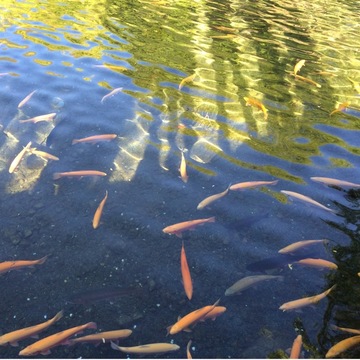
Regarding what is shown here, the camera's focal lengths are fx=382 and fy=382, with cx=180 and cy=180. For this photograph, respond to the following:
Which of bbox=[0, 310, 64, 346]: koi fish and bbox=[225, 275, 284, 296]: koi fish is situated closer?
bbox=[0, 310, 64, 346]: koi fish

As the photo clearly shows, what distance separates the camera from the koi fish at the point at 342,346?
116 inches

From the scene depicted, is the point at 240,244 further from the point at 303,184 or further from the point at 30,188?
the point at 30,188

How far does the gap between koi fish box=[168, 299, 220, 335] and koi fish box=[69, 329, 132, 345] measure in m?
0.38

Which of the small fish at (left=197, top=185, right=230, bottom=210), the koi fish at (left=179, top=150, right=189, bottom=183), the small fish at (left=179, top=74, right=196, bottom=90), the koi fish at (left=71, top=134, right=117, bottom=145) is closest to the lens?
the small fish at (left=197, top=185, right=230, bottom=210)

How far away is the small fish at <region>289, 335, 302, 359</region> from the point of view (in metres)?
2.97

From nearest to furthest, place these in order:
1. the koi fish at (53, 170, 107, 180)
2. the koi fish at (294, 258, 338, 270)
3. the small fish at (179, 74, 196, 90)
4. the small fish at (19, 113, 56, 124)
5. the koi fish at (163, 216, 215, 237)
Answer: the koi fish at (294, 258, 338, 270) < the koi fish at (163, 216, 215, 237) < the koi fish at (53, 170, 107, 180) < the small fish at (19, 113, 56, 124) < the small fish at (179, 74, 196, 90)

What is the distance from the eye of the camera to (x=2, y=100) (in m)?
6.14

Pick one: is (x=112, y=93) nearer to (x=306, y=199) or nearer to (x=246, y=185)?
(x=246, y=185)

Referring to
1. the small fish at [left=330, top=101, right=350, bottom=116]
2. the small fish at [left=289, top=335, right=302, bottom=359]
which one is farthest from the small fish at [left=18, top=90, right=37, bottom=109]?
the small fish at [left=330, top=101, right=350, bottom=116]

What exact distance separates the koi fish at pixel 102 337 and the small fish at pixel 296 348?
4.30 ft

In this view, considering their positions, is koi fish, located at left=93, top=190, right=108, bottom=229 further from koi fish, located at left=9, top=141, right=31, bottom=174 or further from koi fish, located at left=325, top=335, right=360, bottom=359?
koi fish, located at left=325, top=335, right=360, bottom=359

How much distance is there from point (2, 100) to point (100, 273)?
12.9 ft

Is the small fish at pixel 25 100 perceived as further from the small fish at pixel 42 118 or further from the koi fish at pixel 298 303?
the koi fish at pixel 298 303

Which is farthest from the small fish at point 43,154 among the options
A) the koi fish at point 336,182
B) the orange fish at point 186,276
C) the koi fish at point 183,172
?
the koi fish at point 336,182
